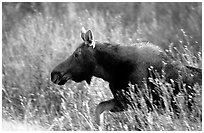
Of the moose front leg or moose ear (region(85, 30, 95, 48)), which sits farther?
moose ear (region(85, 30, 95, 48))

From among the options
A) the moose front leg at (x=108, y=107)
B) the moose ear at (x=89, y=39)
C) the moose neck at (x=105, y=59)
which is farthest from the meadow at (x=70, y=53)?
the moose ear at (x=89, y=39)

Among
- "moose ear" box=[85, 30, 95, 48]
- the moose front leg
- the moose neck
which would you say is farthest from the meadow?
"moose ear" box=[85, 30, 95, 48]

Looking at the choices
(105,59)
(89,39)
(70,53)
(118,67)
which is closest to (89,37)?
(89,39)

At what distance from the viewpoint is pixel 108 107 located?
25.7ft

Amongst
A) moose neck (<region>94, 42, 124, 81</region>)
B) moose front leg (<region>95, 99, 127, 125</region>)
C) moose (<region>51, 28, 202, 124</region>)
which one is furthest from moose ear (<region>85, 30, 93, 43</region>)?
moose front leg (<region>95, 99, 127, 125</region>)

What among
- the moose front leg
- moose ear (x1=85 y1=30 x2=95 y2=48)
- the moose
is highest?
moose ear (x1=85 y1=30 x2=95 y2=48)

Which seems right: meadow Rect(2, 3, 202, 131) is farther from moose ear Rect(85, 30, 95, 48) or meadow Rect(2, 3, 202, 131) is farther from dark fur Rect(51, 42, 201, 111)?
moose ear Rect(85, 30, 95, 48)

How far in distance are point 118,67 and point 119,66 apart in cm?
2

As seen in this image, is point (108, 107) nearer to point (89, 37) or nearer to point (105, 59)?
point (105, 59)

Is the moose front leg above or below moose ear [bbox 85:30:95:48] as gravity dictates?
below

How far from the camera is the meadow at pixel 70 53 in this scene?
7684 millimetres

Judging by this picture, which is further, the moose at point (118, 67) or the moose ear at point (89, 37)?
the moose ear at point (89, 37)

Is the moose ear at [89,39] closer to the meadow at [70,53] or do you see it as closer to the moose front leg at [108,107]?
the moose front leg at [108,107]

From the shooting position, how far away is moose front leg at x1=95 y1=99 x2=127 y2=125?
25.5ft
